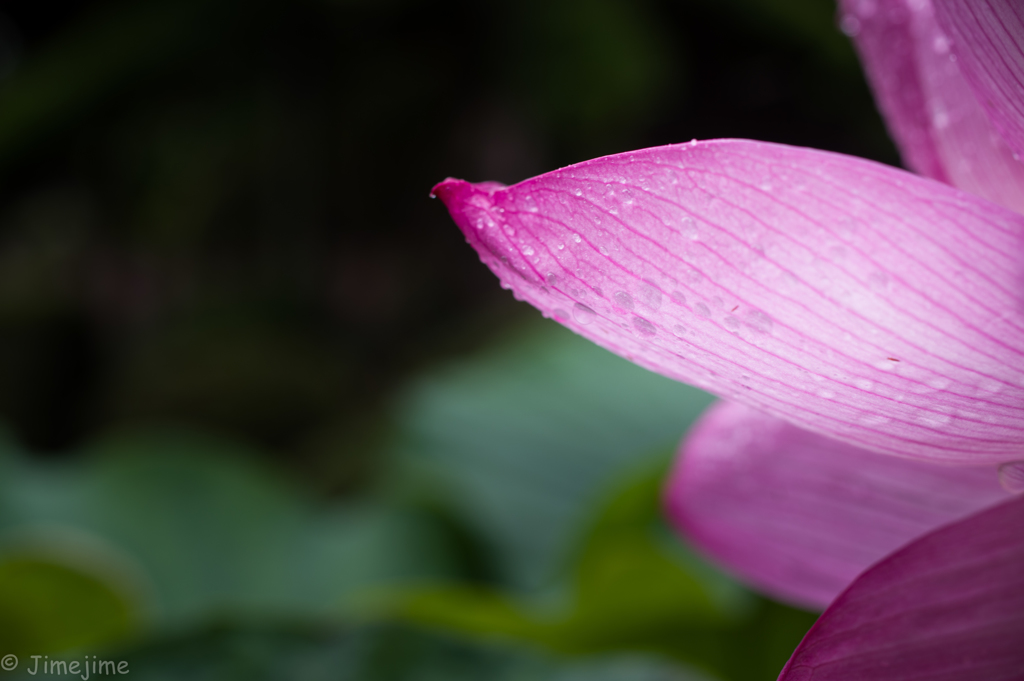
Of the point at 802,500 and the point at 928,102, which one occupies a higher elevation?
the point at 928,102

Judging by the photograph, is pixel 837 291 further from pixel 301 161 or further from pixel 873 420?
pixel 301 161

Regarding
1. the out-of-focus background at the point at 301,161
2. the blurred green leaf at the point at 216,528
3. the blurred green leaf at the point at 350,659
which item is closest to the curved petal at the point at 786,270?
the blurred green leaf at the point at 350,659

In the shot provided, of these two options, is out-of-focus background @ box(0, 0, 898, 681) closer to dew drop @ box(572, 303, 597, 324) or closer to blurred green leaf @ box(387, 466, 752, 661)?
blurred green leaf @ box(387, 466, 752, 661)

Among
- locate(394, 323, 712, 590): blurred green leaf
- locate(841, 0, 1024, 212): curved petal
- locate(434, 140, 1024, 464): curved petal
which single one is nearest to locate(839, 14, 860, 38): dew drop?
locate(841, 0, 1024, 212): curved petal

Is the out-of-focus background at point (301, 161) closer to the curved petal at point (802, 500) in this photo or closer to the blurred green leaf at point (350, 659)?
the blurred green leaf at point (350, 659)

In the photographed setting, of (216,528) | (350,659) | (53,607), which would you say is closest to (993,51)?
(350,659)

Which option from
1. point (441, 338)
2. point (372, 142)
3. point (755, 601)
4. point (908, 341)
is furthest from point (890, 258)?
point (372, 142)
